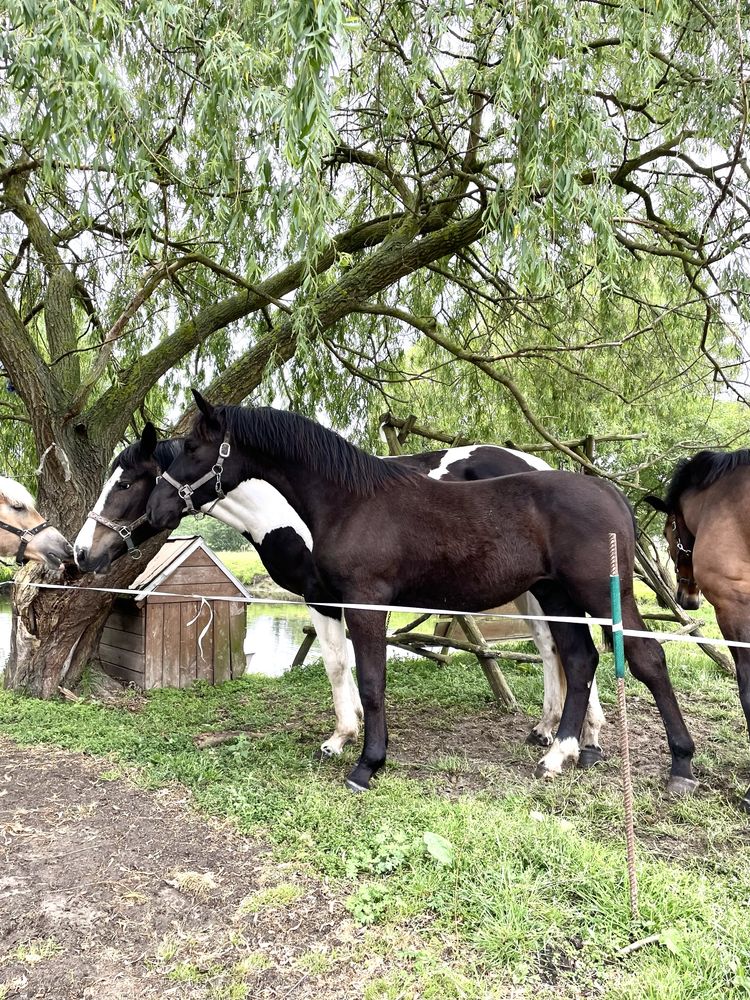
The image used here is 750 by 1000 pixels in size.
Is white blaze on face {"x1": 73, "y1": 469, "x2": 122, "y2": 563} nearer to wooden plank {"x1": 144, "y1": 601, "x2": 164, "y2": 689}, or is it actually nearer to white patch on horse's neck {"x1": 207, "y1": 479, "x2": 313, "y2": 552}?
white patch on horse's neck {"x1": 207, "y1": 479, "x2": 313, "y2": 552}

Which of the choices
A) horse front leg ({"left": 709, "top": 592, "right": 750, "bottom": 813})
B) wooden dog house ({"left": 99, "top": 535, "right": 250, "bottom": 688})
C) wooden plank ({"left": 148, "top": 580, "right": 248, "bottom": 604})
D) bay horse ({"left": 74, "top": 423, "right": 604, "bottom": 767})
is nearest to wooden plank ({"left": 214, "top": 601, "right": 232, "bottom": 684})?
wooden dog house ({"left": 99, "top": 535, "right": 250, "bottom": 688})

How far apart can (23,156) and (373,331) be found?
3.53 m

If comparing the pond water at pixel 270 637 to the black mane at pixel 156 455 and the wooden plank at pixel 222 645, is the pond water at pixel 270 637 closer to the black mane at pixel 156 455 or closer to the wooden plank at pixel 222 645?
the wooden plank at pixel 222 645

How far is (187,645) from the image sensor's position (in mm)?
6227

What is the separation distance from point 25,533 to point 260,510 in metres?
1.47

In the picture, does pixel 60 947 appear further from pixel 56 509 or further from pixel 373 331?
pixel 373 331

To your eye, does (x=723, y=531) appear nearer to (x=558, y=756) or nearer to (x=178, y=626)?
(x=558, y=756)

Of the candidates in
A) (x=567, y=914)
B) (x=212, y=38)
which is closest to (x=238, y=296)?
(x=212, y=38)

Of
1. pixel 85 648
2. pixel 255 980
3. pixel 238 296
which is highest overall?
pixel 238 296

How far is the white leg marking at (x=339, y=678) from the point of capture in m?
4.32

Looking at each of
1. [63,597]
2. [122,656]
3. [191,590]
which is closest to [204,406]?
[63,597]

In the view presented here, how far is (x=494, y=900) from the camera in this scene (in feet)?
7.85

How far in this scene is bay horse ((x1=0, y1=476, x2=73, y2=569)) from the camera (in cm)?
438

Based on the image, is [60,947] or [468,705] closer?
[60,947]
